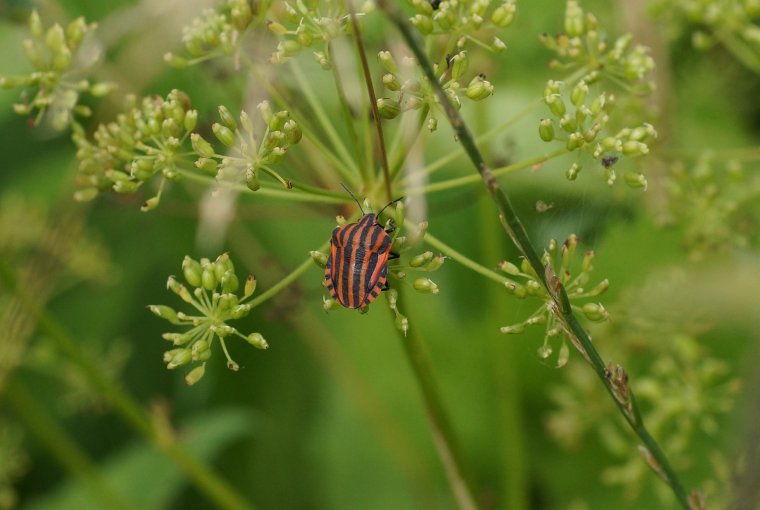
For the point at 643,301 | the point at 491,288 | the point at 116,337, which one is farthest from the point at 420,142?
the point at 116,337

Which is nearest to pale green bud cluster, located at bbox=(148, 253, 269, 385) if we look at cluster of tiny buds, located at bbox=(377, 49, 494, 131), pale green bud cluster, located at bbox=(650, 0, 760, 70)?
cluster of tiny buds, located at bbox=(377, 49, 494, 131)

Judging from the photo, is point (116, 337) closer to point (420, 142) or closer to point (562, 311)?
point (420, 142)

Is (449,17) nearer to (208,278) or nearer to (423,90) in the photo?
(423,90)

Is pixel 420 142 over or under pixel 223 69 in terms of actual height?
under

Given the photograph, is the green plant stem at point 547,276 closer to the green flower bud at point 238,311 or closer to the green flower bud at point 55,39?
the green flower bud at point 238,311

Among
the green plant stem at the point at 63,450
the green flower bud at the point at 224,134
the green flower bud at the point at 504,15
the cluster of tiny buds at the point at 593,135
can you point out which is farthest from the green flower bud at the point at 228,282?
the green plant stem at the point at 63,450

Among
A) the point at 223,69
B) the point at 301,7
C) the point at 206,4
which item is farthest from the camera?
the point at 223,69

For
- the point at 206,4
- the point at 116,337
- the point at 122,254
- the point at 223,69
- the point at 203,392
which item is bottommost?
the point at 203,392
